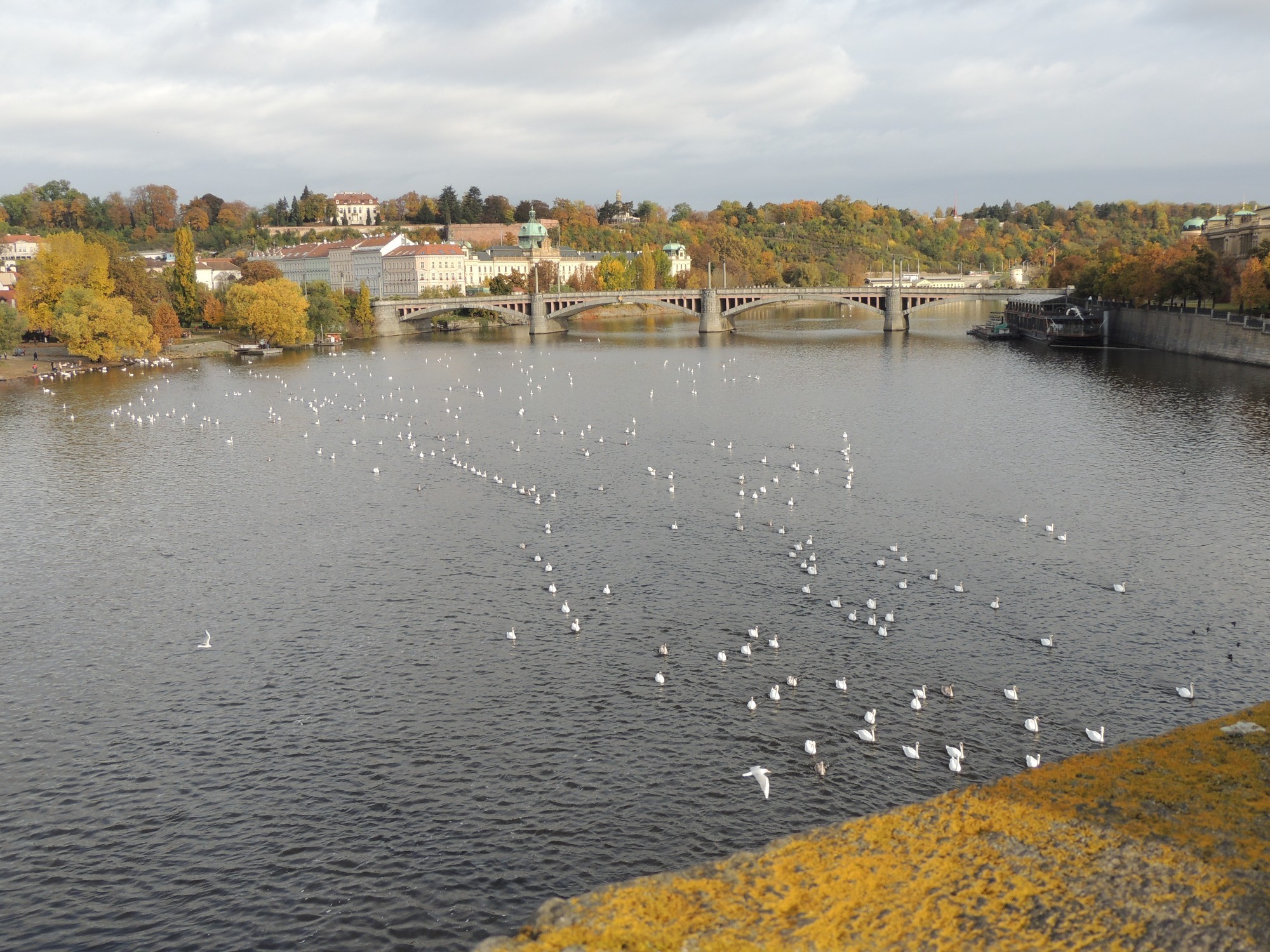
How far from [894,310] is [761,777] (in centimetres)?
13227

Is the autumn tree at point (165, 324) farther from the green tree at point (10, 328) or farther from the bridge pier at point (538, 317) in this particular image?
the bridge pier at point (538, 317)

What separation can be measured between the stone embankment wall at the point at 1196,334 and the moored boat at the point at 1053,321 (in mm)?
3062

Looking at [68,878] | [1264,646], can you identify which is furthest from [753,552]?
[68,878]

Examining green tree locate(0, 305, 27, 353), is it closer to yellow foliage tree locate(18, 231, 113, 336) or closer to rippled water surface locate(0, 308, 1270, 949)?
yellow foliage tree locate(18, 231, 113, 336)

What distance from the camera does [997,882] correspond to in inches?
717

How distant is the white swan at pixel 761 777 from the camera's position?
23.5 m

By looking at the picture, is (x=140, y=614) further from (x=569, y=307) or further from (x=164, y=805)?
(x=569, y=307)

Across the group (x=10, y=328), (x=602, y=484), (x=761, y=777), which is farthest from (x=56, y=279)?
(x=761, y=777)

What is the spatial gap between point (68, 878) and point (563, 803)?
10242mm

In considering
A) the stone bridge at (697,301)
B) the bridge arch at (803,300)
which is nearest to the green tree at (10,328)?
the stone bridge at (697,301)

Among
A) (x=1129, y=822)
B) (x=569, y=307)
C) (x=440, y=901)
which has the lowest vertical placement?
(x=440, y=901)

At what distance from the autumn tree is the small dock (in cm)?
10060

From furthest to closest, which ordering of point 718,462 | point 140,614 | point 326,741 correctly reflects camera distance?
point 718,462
point 140,614
point 326,741

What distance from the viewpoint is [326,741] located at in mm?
26562
